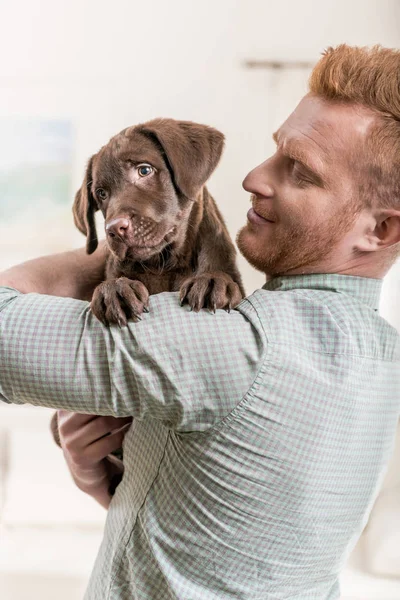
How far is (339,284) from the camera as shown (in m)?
1.19

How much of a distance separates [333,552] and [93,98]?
402cm

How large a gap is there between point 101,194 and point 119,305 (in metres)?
0.64

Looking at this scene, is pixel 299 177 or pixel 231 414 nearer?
pixel 231 414

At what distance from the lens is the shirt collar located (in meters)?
1.19

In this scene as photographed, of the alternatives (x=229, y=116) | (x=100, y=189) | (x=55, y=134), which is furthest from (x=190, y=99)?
(x=100, y=189)

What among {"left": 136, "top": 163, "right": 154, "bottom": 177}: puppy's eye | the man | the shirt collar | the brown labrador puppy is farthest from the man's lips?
{"left": 136, "top": 163, "right": 154, "bottom": 177}: puppy's eye

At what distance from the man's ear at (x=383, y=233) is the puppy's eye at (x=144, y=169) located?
559 millimetres

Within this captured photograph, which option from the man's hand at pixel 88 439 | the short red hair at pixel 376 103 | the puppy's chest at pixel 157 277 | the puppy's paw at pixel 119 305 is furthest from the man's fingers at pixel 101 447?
the short red hair at pixel 376 103

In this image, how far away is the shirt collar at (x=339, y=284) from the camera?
119 cm

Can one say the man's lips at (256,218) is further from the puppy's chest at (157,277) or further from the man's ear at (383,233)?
the puppy's chest at (157,277)

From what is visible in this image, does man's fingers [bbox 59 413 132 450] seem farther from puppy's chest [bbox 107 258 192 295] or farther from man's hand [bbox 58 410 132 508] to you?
puppy's chest [bbox 107 258 192 295]

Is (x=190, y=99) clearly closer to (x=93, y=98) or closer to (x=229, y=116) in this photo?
(x=229, y=116)

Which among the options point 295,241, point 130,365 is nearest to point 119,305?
point 130,365

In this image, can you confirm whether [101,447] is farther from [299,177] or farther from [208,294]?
[299,177]
